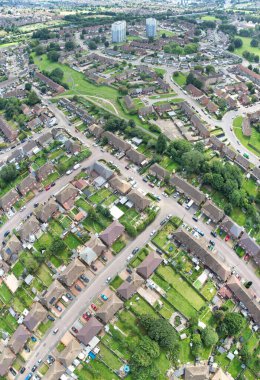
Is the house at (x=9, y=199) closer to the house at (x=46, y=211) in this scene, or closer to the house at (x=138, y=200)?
the house at (x=46, y=211)

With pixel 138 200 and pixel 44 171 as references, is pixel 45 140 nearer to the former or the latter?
pixel 44 171

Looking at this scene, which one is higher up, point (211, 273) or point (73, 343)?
point (211, 273)

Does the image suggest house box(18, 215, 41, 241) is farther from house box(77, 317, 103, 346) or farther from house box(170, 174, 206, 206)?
house box(170, 174, 206, 206)

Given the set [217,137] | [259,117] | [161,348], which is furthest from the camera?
[259,117]

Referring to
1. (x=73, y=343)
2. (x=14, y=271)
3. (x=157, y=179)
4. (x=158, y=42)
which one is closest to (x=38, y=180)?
(x=14, y=271)

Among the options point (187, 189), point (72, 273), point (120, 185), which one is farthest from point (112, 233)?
point (187, 189)

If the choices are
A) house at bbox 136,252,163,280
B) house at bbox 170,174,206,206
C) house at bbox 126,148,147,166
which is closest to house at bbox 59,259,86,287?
house at bbox 136,252,163,280

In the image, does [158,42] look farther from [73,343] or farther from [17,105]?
[73,343]
